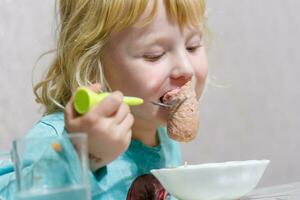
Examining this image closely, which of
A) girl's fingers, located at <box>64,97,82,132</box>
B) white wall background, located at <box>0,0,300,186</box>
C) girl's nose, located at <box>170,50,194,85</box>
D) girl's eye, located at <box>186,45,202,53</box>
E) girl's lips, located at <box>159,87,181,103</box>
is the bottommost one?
white wall background, located at <box>0,0,300,186</box>

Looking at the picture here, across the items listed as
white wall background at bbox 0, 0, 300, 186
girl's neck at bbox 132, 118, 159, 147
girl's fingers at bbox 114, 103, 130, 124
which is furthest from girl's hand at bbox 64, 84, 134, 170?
white wall background at bbox 0, 0, 300, 186

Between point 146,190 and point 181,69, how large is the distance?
204 mm

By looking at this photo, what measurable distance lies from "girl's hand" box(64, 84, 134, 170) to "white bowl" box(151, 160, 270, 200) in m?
0.08

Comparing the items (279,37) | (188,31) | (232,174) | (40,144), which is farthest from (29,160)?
(279,37)

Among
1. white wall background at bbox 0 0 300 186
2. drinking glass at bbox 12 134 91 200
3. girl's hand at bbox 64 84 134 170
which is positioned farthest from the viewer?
white wall background at bbox 0 0 300 186

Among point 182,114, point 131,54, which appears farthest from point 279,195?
point 131,54

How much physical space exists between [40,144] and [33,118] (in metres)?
0.75

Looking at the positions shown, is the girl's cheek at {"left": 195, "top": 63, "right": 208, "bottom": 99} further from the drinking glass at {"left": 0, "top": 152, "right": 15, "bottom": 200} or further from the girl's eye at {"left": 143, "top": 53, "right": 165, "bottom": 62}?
the drinking glass at {"left": 0, "top": 152, "right": 15, "bottom": 200}

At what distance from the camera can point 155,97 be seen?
0.85 meters

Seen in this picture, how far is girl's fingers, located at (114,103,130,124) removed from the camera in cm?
65

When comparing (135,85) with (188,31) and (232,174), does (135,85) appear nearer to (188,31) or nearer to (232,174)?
(188,31)

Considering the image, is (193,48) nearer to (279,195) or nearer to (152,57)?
(152,57)

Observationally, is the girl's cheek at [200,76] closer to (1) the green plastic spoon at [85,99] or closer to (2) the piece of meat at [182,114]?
(2) the piece of meat at [182,114]

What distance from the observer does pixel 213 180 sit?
0.68m
